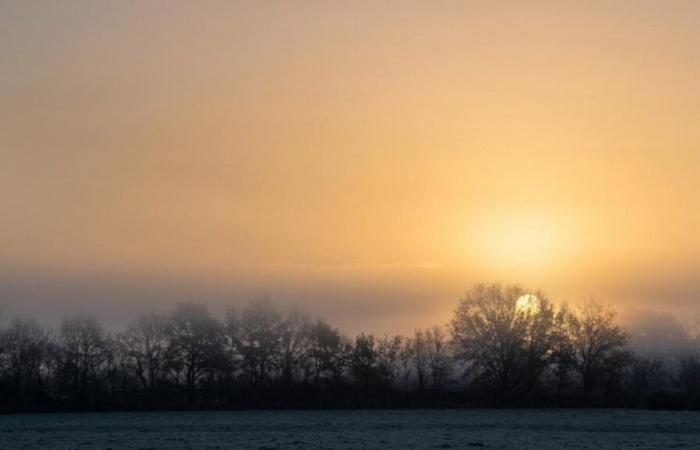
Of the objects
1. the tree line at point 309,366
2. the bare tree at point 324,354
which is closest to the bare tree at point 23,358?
the tree line at point 309,366

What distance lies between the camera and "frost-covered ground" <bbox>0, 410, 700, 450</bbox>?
144 feet

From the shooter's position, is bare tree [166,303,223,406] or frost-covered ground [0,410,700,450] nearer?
frost-covered ground [0,410,700,450]

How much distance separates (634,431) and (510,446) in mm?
16716

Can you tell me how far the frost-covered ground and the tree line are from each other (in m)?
30.9

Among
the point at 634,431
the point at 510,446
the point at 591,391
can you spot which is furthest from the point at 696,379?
the point at 510,446

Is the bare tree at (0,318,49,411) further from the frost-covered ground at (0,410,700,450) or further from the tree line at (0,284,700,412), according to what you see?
the frost-covered ground at (0,410,700,450)

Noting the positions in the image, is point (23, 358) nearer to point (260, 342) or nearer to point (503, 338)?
point (260, 342)

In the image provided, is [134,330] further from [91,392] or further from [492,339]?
[492,339]

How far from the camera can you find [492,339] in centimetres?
10469

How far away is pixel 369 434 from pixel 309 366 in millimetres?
63800

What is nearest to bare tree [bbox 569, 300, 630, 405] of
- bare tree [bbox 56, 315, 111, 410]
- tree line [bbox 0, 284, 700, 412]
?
tree line [bbox 0, 284, 700, 412]

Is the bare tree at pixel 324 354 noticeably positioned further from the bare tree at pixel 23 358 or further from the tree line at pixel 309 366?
the bare tree at pixel 23 358

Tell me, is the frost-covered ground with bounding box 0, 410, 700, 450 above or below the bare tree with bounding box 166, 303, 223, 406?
below

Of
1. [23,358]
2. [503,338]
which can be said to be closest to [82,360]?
[23,358]
